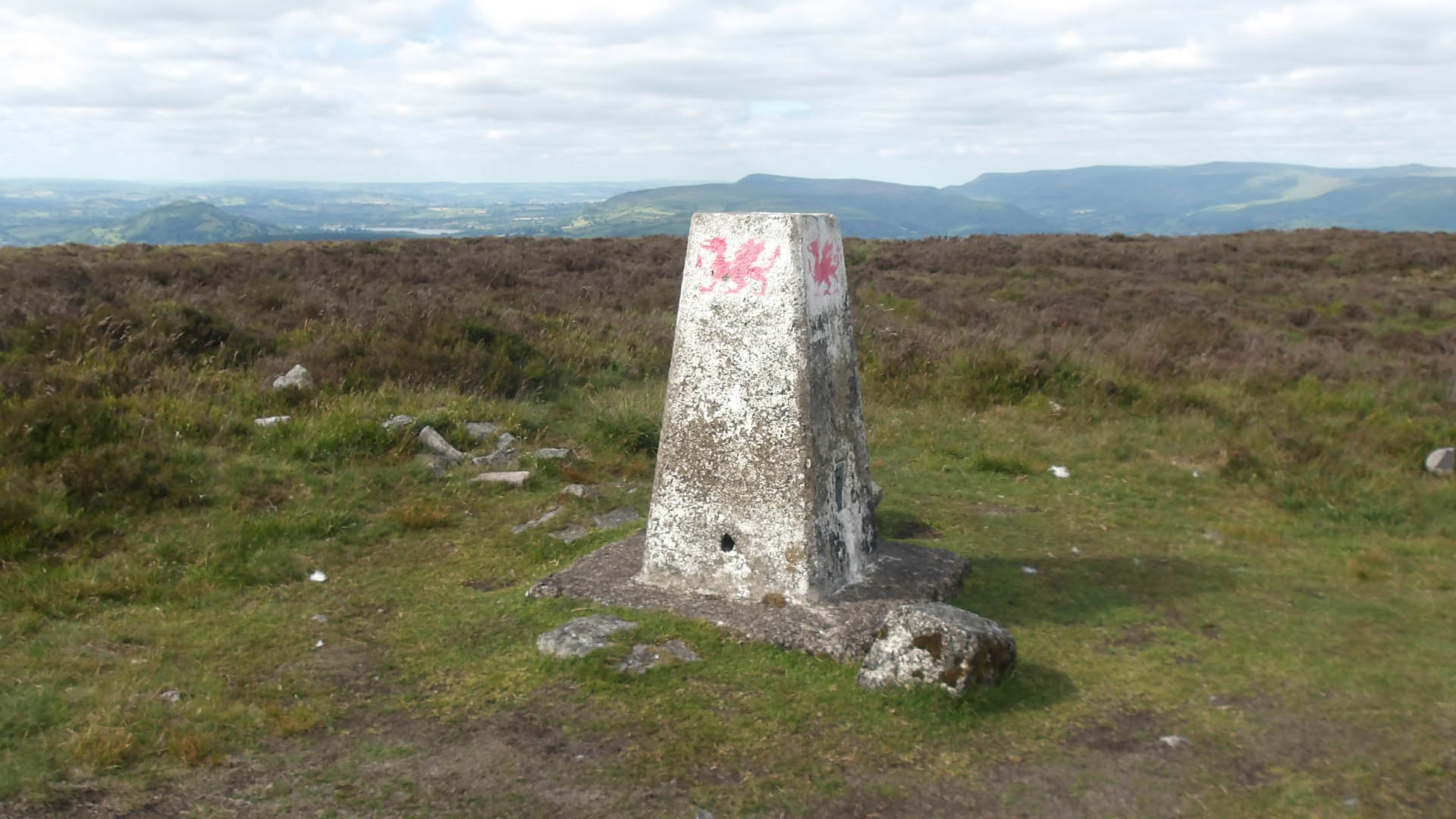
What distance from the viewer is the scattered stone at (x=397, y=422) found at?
8.04 m

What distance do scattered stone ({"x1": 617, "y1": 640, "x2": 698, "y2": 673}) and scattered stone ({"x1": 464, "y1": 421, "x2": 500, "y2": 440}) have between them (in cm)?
432

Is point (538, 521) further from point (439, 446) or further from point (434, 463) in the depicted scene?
point (439, 446)

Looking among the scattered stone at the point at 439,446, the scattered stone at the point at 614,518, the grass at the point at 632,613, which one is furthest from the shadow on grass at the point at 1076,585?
the scattered stone at the point at 439,446

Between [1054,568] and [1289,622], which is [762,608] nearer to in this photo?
[1054,568]

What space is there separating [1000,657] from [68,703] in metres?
3.95

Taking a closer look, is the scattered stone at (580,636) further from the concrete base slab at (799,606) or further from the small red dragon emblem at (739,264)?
the small red dragon emblem at (739,264)

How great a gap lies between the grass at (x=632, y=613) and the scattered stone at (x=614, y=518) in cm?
13

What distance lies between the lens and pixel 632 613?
4.94 metres

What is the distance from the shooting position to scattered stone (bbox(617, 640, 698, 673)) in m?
4.38

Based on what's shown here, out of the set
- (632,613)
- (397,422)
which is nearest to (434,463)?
(397,422)

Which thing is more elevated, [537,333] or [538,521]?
[537,333]

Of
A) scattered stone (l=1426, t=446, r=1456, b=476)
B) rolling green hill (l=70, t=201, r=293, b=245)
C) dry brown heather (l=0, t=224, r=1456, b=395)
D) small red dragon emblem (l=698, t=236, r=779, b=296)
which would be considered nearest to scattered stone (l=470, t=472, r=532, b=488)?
dry brown heather (l=0, t=224, r=1456, b=395)

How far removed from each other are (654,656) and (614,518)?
240 cm

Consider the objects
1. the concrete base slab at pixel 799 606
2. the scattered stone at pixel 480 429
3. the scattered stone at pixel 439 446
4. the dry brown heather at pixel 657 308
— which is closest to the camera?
the concrete base slab at pixel 799 606
